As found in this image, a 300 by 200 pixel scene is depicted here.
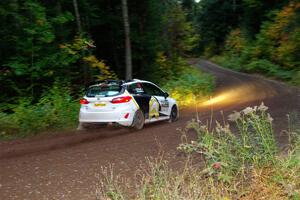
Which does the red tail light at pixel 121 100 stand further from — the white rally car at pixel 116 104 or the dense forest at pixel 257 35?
A: the dense forest at pixel 257 35

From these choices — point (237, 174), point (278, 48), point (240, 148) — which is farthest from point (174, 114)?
point (278, 48)

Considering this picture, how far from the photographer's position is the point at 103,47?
1024 inches

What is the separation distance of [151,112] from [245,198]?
9.03m

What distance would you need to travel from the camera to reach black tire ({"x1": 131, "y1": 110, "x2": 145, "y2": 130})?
44.1ft

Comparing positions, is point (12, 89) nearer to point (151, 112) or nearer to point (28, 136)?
point (28, 136)

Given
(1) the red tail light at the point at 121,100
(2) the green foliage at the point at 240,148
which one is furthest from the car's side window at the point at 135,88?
(2) the green foliage at the point at 240,148

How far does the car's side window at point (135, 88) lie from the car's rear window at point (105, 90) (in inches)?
15.2

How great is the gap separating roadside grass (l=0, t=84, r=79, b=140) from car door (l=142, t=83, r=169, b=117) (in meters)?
2.78

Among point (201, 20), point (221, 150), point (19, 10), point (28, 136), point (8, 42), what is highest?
point (201, 20)

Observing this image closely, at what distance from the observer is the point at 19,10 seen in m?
16.8

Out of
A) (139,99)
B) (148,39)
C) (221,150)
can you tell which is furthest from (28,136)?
(148,39)

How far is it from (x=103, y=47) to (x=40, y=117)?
41.8 feet

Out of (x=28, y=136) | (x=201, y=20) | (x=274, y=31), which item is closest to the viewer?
(x=28, y=136)

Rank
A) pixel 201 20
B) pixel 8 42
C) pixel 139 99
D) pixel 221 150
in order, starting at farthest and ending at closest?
pixel 201 20 < pixel 8 42 < pixel 139 99 < pixel 221 150
